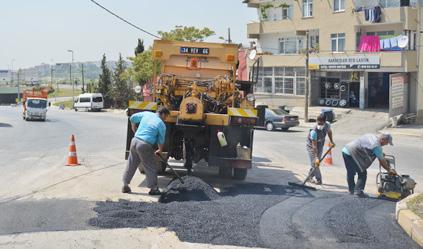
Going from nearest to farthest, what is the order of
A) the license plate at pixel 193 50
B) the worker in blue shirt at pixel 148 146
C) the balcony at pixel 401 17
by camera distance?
1. the worker in blue shirt at pixel 148 146
2. the license plate at pixel 193 50
3. the balcony at pixel 401 17

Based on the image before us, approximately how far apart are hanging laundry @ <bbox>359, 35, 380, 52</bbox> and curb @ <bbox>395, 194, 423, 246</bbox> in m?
30.6

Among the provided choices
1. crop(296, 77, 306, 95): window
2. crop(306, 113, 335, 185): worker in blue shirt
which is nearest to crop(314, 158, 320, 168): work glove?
crop(306, 113, 335, 185): worker in blue shirt

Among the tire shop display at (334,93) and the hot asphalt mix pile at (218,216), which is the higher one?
the tire shop display at (334,93)

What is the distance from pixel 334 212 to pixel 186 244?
8.86ft

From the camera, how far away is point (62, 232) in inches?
273

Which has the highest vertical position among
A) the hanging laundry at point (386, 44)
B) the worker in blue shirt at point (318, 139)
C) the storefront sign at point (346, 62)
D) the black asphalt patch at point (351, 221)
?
the hanging laundry at point (386, 44)

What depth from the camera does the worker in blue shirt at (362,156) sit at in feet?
31.1

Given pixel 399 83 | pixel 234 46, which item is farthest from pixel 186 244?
pixel 399 83

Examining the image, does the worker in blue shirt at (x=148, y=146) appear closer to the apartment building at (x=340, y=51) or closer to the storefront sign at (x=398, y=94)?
the apartment building at (x=340, y=51)

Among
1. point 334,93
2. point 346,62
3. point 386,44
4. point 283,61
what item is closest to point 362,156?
point 386,44

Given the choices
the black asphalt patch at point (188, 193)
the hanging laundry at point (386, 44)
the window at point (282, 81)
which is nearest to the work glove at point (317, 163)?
the black asphalt patch at point (188, 193)

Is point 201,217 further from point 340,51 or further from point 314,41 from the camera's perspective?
point 314,41

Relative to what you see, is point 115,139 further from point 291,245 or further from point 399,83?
point 399,83

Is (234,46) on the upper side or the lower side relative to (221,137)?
upper
